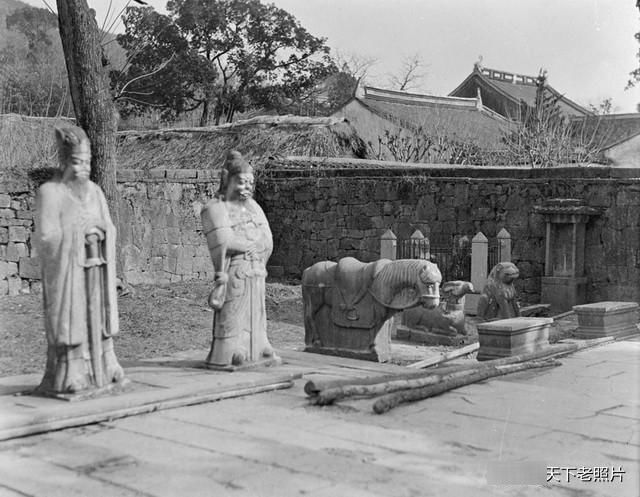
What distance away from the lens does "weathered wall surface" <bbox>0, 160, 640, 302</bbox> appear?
13.8m

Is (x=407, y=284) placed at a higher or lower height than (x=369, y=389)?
higher

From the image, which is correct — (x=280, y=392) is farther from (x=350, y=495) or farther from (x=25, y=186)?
(x=25, y=186)

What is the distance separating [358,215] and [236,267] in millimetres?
10321

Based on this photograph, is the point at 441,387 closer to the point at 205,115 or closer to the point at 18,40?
the point at 205,115

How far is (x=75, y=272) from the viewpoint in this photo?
5.84m

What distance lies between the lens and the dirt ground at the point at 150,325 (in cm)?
991

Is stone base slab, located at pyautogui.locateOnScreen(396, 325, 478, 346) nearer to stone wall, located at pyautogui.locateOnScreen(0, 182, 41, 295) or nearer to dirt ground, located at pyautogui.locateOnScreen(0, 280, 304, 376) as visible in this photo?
dirt ground, located at pyautogui.locateOnScreen(0, 280, 304, 376)

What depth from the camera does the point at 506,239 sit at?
14125mm

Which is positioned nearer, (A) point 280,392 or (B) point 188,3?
(A) point 280,392

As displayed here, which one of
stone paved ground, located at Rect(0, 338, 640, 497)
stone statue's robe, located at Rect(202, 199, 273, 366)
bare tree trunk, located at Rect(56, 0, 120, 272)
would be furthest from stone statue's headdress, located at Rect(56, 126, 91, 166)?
bare tree trunk, located at Rect(56, 0, 120, 272)

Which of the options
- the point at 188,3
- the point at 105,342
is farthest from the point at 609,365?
the point at 188,3

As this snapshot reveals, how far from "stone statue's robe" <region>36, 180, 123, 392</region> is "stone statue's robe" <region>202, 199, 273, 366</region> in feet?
3.91

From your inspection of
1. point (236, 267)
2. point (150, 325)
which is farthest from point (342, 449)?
point (150, 325)

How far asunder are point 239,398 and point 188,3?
17.3 meters
